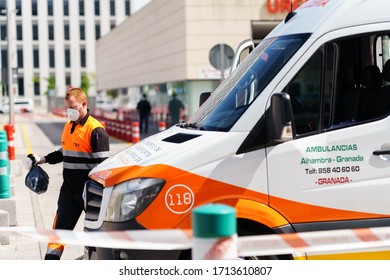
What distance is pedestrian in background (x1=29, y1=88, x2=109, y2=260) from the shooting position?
764 centimetres

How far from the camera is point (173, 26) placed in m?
43.3

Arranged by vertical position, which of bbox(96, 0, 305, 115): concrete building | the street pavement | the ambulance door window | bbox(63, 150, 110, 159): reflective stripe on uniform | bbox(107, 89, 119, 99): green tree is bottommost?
the street pavement

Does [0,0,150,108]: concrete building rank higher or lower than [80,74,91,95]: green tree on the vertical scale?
higher

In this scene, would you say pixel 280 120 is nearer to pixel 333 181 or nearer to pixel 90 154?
pixel 333 181

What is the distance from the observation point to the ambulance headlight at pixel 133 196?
18.6ft

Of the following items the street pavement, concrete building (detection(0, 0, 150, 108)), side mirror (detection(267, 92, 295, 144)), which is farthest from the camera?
concrete building (detection(0, 0, 150, 108))

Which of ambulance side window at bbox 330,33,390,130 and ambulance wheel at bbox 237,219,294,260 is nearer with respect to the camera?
ambulance wheel at bbox 237,219,294,260

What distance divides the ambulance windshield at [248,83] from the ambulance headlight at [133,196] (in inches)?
27.1

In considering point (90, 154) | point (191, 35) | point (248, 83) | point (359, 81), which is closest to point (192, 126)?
point (248, 83)

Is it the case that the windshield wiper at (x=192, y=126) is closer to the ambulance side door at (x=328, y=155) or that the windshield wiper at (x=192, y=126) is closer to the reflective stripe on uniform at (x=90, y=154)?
the ambulance side door at (x=328, y=155)

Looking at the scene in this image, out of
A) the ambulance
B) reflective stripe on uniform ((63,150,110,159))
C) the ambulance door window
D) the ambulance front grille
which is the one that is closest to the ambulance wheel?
the ambulance

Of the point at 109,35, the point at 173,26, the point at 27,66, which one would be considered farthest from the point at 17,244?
the point at 27,66

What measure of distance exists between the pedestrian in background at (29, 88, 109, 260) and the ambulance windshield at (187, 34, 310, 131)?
144 cm

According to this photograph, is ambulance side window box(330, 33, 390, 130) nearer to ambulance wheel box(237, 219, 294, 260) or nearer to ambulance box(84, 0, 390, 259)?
ambulance box(84, 0, 390, 259)
